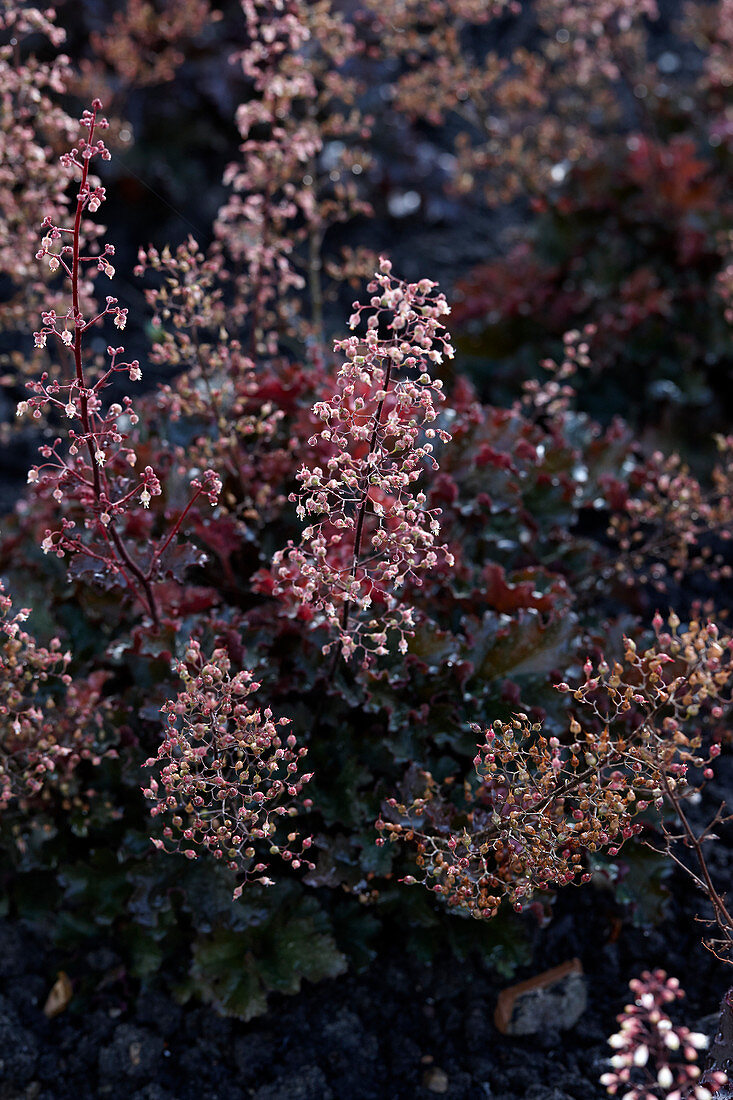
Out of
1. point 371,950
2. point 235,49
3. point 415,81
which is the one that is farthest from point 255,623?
point 235,49

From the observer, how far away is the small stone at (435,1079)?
7.43 ft

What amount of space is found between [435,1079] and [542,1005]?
0.31m

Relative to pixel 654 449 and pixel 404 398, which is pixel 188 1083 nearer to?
pixel 404 398

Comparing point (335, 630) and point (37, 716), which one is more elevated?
point (335, 630)

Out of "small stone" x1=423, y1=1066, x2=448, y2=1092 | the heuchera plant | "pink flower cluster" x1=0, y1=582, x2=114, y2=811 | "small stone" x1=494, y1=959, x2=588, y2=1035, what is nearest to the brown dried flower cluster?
the heuchera plant

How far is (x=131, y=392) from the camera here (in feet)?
15.0

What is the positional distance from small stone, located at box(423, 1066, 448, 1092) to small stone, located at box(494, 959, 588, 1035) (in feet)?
0.60

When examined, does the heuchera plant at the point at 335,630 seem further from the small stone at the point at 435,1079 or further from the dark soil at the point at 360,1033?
the small stone at the point at 435,1079

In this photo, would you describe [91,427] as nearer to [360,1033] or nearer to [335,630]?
[335,630]

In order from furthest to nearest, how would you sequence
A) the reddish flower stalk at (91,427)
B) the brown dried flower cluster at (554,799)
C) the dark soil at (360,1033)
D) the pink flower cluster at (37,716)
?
1. the dark soil at (360,1033)
2. the pink flower cluster at (37,716)
3. the brown dried flower cluster at (554,799)
4. the reddish flower stalk at (91,427)

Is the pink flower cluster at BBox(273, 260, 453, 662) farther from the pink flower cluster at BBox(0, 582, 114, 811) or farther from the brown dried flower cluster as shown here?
the pink flower cluster at BBox(0, 582, 114, 811)

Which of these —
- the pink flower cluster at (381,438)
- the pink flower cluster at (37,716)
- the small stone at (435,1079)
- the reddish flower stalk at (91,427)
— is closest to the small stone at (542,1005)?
the small stone at (435,1079)

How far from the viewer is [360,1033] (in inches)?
92.4

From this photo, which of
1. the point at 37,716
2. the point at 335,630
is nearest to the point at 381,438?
the point at 335,630
